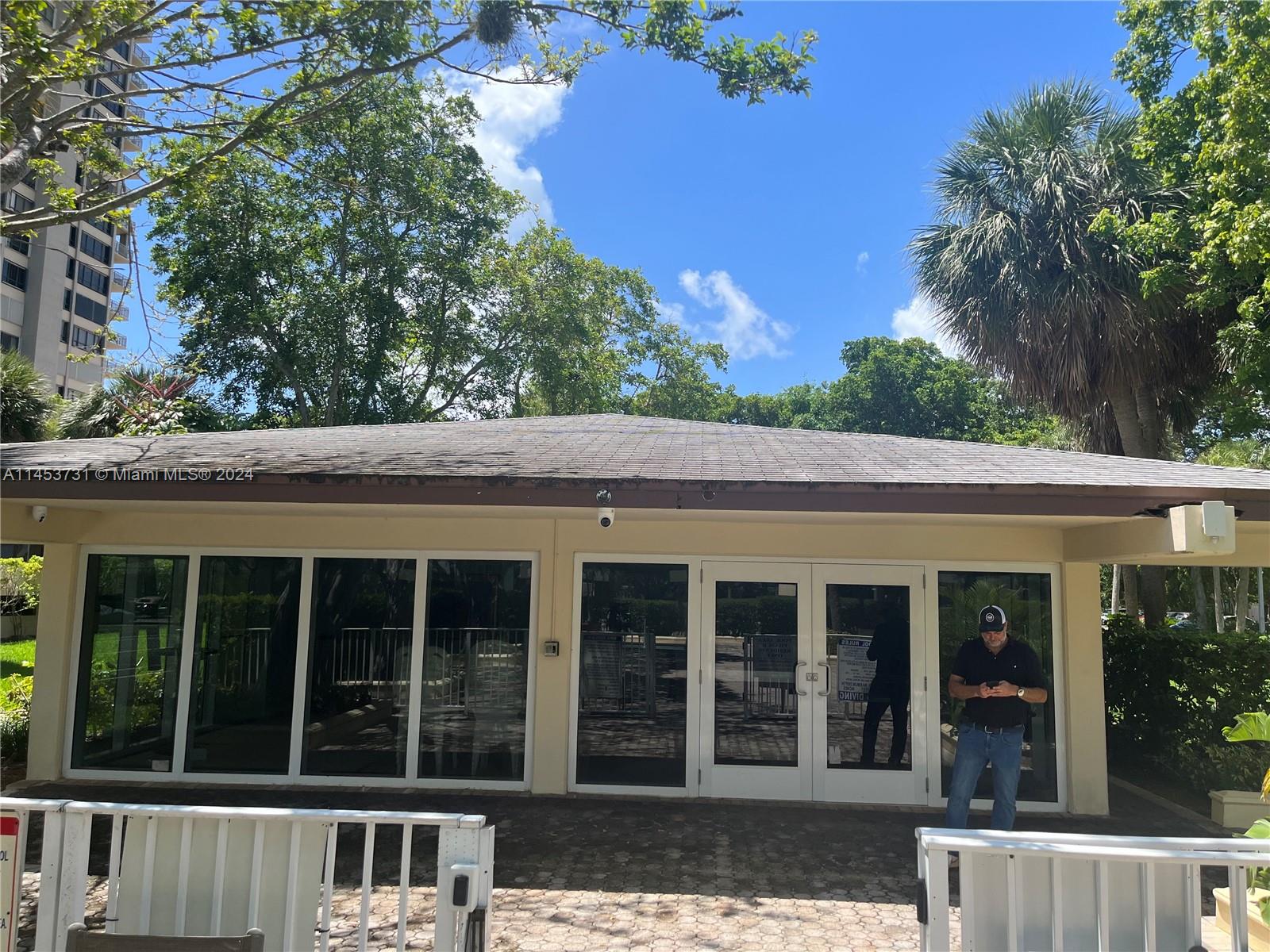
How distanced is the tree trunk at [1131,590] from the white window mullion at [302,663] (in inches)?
484

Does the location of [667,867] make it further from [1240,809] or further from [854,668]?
[1240,809]

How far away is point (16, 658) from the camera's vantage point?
1767cm

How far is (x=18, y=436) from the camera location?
14.5 meters

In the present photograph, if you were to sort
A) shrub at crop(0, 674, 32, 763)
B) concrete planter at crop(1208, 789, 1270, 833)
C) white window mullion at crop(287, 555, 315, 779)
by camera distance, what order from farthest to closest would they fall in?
shrub at crop(0, 674, 32, 763) → white window mullion at crop(287, 555, 315, 779) → concrete planter at crop(1208, 789, 1270, 833)

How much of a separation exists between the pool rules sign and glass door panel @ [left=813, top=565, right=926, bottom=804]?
5879 mm

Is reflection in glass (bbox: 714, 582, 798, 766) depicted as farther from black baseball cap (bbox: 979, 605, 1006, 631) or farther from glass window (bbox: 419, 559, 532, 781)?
black baseball cap (bbox: 979, 605, 1006, 631)

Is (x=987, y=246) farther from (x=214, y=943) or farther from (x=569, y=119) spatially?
(x=214, y=943)

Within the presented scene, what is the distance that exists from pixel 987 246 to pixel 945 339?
1792mm

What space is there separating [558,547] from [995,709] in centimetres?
392

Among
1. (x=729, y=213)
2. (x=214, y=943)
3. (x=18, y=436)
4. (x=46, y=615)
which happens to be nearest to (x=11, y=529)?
(x=46, y=615)

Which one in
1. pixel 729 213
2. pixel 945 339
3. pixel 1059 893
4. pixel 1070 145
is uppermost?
pixel 729 213

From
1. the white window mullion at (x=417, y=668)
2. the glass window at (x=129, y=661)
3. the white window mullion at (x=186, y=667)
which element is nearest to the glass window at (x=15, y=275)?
the glass window at (x=129, y=661)

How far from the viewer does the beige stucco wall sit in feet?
24.3

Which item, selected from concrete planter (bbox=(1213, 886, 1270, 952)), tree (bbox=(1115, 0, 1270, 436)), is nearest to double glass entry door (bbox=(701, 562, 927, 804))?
concrete planter (bbox=(1213, 886, 1270, 952))
